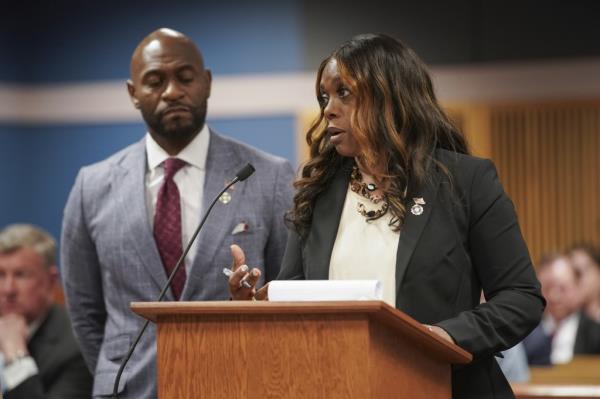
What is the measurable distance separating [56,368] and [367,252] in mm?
2510

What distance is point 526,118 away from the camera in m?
9.45

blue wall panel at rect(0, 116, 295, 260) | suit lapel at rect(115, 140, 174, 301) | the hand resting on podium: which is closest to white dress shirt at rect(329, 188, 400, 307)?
the hand resting on podium

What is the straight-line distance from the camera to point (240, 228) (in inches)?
159

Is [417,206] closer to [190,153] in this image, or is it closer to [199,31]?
[190,153]

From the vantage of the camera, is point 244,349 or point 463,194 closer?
point 244,349

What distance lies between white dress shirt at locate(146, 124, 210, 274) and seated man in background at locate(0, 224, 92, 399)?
4.04 ft

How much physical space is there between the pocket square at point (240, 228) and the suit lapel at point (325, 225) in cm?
77

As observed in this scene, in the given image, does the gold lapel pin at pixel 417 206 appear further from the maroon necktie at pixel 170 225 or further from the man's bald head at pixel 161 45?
the man's bald head at pixel 161 45

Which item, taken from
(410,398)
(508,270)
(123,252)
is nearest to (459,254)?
(508,270)

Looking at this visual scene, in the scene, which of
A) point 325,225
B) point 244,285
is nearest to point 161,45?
point 325,225

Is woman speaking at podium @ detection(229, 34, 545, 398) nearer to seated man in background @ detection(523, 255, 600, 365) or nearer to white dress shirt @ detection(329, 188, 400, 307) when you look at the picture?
white dress shirt @ detection(329, 188, 400, 307)

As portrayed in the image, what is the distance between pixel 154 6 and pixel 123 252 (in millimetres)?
5769

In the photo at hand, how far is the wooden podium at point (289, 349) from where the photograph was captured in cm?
260

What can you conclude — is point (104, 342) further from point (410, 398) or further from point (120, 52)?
point (120, 52)
